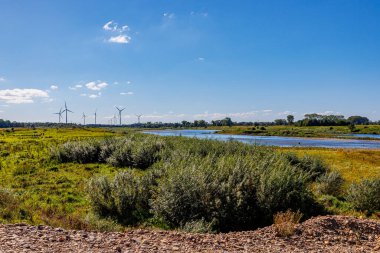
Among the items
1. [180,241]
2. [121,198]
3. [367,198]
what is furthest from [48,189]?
[367,198]

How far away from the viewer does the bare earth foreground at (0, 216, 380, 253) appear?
348 inches

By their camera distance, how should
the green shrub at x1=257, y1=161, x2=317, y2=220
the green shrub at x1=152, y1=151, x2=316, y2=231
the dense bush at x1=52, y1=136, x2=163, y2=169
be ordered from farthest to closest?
1. the dense bush at x1=52, y1=136, x2=163, y2=169
2. the green shrub at x1=257, y1=161, x2=317, y2=220
3. the green shrub at x1=152, y1=151, x2=316, y2=231

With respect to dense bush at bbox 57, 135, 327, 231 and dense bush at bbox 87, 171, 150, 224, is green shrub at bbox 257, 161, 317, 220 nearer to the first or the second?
dense bush at bbox 57, 135, 327, 231

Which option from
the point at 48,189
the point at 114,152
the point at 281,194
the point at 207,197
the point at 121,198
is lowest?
the point at 48,189

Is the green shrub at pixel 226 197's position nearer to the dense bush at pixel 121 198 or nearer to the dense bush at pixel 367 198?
the dense bush at pixel 121 198

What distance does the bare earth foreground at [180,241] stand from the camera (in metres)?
8.85

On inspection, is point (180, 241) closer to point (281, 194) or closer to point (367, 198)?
point (281, 194)

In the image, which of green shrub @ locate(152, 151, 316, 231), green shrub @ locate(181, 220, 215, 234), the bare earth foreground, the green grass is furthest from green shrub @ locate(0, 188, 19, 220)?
green shrub @ locate(181, 220, 215, 234)

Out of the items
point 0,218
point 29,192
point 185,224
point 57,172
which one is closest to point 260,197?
point 185,224

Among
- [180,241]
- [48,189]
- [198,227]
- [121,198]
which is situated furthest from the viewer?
[48,189]

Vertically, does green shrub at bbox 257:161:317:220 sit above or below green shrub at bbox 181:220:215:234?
above

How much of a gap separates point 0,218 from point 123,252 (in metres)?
6.20

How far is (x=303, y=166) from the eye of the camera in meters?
28.5

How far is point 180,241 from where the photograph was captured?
9672mm
